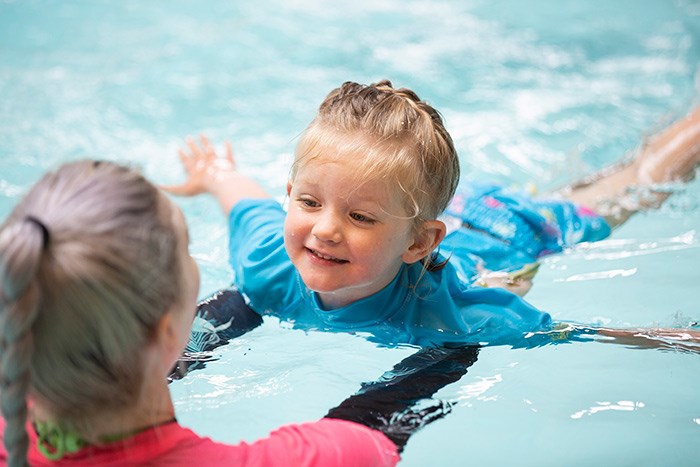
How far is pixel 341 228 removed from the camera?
1.72 metres

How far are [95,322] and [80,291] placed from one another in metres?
0.05

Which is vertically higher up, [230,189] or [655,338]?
[230,189]

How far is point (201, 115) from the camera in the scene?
3.84 metres

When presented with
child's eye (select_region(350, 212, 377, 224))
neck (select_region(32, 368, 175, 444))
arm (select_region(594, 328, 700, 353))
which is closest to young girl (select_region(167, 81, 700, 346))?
child's eye (select_region(350, 212, 377, 224))

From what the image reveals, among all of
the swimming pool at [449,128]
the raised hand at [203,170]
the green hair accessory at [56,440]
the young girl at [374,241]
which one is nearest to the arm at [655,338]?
the swimming pool at [449,128]

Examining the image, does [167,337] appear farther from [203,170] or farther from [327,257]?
[203,170]

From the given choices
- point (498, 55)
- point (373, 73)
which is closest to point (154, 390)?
point (373, 73)

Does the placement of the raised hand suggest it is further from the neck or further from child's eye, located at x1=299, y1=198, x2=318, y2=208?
the neck

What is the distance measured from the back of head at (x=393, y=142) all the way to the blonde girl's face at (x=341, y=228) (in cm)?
3

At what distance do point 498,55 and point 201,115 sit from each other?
171 cm

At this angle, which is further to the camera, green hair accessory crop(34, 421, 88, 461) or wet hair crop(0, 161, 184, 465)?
green hair accessory crop(34, 421, 88, 461)

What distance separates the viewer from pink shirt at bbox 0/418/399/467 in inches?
43.2

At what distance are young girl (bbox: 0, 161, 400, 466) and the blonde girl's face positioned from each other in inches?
23.6

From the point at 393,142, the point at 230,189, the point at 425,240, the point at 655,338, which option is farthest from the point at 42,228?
the point at 230,189
